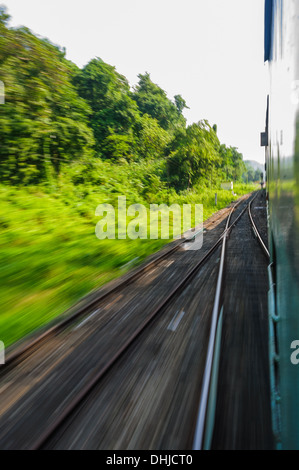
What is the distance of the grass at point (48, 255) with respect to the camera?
13.3 feet

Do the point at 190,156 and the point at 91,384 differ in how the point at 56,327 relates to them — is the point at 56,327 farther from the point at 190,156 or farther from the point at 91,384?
the point at 190,156

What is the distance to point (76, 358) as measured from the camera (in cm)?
288

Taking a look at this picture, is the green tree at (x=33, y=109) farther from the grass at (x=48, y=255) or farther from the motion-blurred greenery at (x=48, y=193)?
the grass at (x=48, y=255)

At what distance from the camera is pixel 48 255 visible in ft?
19.5

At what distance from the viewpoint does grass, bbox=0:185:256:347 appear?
4.05m

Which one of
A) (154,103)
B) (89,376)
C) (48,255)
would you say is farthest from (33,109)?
(154,103)

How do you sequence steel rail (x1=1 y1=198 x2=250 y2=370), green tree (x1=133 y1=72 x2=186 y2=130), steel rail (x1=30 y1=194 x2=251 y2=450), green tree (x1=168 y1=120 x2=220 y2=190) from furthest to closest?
green tree (x1=133 y1=72 x2=186 y2=130)
green tree (x1=168 y1=120 x2=220 y2=190)
steel rail (x1=1 y1=198 x2=250 y2=370)
steel rail (x1=30 y1=194 x2=251 y2=450)

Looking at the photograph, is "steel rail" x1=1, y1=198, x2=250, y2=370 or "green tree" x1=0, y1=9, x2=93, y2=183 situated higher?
"green tree" x1=0, y1=9, x2=93, y2=183

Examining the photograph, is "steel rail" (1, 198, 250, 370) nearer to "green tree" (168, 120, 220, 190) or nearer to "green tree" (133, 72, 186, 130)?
"green tree" (168, 120, 220, 190)

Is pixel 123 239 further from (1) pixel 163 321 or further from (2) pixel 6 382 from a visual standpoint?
(2) pixel 6 382

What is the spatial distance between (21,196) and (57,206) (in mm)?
1222

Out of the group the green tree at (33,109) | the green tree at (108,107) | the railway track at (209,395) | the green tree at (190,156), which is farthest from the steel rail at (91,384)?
the green tree at (190,156)

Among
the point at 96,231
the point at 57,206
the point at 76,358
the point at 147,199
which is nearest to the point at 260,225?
the point at 147,199

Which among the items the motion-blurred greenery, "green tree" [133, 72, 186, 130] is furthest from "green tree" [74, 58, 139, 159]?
"green tree" [133, 72, 186, 130]
